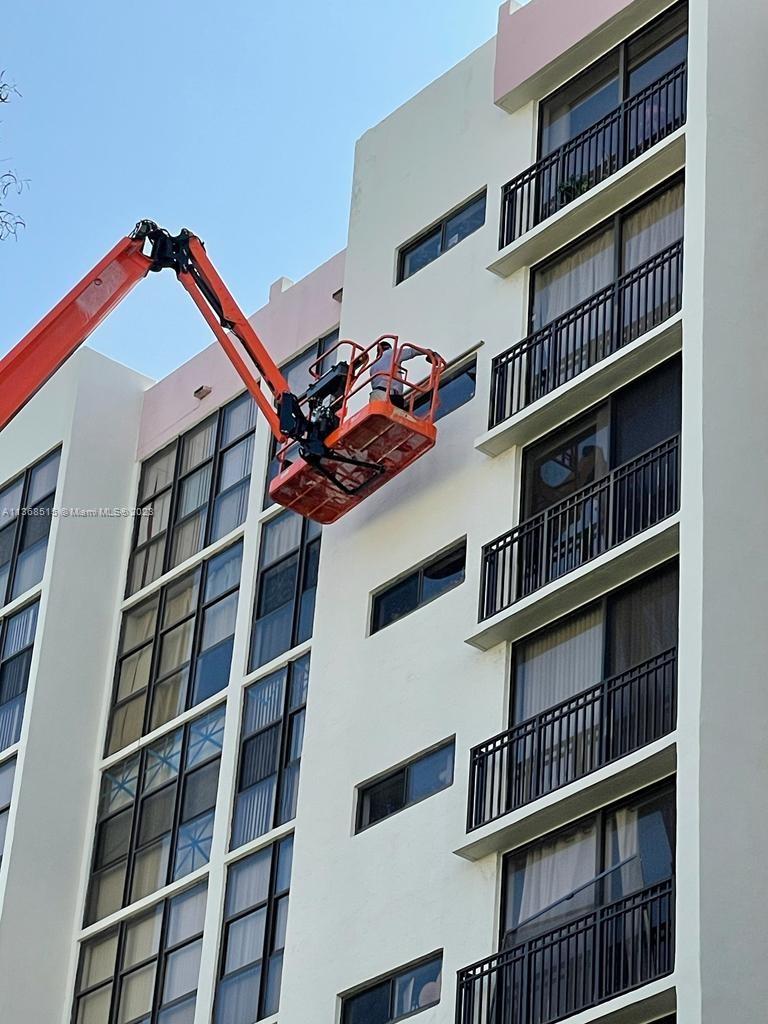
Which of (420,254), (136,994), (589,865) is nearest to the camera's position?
(589,865)

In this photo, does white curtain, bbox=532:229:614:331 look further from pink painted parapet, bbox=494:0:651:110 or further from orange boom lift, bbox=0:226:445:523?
pink painted parapet, bbox=494:0:651:110

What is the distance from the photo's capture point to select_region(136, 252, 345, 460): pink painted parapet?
37438 mm

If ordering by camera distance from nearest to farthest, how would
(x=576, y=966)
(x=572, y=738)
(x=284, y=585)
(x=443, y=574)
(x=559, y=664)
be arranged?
(x=576, y=966) → (x=572, y=738) → (x=559, y=664) → (x=443, y=574) → (x=284, y=585)

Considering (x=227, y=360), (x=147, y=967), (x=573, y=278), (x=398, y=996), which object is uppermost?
(x=227, y=360)

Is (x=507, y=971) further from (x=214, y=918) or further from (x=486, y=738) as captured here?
(x=214, y=918)

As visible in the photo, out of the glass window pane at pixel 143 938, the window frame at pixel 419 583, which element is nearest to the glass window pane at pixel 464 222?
the window frame at pixel 419 583

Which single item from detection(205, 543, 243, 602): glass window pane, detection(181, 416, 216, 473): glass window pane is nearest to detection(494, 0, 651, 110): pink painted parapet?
detection(181, 416, 216, 473): glass window pane

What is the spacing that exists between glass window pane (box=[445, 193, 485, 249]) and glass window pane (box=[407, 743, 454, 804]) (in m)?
8.86

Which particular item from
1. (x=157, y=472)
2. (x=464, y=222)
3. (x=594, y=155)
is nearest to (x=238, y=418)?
(x=157, y=472)

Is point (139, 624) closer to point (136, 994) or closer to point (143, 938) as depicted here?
point (143, 938)

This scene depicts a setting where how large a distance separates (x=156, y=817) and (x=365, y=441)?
330 inches

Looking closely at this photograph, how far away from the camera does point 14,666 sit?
38.3 metres

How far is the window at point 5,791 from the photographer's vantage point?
36344 mm

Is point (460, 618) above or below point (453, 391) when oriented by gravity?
below
